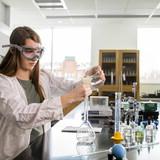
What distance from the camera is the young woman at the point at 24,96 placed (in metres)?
1.33

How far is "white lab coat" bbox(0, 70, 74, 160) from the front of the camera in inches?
52.1

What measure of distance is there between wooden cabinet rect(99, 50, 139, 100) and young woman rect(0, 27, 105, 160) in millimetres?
6174

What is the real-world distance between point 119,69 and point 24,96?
6.73 m

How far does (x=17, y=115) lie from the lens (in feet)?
4.33

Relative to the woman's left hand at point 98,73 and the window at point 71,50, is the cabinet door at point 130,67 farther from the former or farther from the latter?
the woman's left hand at point 98,73

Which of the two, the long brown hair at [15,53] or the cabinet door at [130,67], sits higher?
the cabinet door at [130,67]

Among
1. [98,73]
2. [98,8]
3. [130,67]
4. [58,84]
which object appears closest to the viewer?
[98,73]

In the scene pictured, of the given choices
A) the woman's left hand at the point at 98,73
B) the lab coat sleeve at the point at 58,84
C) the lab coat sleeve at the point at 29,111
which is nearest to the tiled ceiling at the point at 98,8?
the lab coat sleeve at the point at 58,84

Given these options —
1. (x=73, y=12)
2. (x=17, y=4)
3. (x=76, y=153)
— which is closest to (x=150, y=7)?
(x=73, y=12)

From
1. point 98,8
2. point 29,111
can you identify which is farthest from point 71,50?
point 29,111

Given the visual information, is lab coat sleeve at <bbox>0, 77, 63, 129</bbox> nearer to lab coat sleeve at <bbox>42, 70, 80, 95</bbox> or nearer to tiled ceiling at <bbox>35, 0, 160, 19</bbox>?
lab coat sleeve at <bbox>42, 70, 80, 95</bbox>

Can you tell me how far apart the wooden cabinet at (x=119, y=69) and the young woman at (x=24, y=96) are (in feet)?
20.3

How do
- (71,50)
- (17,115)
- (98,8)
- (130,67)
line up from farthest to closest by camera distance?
(71,50) → (130,67) → (98,8) → (17,115)

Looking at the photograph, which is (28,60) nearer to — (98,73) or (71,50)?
(98,73)
